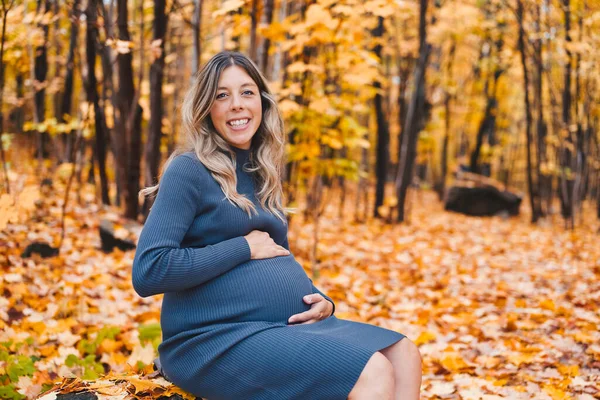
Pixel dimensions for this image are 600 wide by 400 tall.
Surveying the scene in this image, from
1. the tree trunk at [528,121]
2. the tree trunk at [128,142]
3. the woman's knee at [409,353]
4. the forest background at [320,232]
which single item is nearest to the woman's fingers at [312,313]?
the woman's knee at [409,353]

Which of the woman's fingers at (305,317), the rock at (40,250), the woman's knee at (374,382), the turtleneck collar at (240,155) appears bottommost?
the rock at (40,250)

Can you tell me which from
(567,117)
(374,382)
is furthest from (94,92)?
(567,117)

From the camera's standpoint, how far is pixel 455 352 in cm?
337

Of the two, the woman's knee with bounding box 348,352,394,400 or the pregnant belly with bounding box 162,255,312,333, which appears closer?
the woman's knee with bounding box 348,352,394,400

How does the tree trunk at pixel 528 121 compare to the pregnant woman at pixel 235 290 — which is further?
the tree trunk at pixel 528 121

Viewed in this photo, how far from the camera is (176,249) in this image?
1.75 metres

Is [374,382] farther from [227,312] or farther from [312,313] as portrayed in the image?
[227,312]

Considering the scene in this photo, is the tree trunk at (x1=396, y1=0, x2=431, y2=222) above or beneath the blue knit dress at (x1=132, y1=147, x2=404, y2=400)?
above

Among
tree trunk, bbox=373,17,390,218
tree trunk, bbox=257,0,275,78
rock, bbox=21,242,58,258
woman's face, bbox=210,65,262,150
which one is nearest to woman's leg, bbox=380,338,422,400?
woman's face, bbox=210,65,262,150

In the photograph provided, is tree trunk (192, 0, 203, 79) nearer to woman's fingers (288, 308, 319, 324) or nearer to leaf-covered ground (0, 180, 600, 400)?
leaf-covered ground (0, 180, 600, 400)

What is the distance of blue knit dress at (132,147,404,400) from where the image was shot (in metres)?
1.61

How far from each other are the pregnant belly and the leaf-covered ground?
390 millimetres

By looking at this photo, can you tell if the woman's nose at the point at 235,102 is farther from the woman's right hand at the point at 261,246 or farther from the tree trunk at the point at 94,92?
the tree trunk at the point at 94,92

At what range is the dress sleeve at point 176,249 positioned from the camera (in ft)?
5.61
